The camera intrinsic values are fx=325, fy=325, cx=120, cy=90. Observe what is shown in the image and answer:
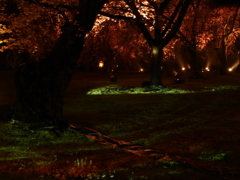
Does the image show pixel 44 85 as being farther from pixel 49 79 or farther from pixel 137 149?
pixel 137 149

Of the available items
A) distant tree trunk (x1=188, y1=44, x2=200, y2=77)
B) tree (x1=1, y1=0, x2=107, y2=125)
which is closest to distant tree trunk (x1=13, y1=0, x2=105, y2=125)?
tree (x1=1, y1=0, x2=107, y2=125)

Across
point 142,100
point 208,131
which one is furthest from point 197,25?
point 208,131

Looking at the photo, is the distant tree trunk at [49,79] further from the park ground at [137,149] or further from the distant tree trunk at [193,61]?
the distant tree trunk at [193,61]

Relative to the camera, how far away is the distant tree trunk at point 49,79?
11266mm

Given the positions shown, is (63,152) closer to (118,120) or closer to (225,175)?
(225,175)

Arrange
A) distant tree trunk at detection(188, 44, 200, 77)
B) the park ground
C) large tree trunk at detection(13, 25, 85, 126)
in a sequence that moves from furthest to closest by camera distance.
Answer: distant tree trunk at detection(188, 44, 200, 77)
large tree trunk at detection(13, 25, 85, 126)
the park ground

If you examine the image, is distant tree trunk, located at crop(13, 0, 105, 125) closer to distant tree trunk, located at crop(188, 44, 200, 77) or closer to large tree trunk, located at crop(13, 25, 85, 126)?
large tree trunk, located at crop(13, 25, 85, 126)

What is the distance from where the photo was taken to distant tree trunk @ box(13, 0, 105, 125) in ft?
37.0

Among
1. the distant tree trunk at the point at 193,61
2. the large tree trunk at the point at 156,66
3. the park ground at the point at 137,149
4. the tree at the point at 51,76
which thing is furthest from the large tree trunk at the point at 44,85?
the distant tree trunk at the point at 193,61

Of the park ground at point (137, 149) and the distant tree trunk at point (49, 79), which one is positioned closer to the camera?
the park ground at point (137, 149)

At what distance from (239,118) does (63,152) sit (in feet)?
24.7

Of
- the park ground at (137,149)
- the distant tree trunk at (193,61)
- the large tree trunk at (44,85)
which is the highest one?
the distant tree trunk at (193,61)

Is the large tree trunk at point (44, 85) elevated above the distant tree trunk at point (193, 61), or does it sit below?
below

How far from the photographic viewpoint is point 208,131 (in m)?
10.5
